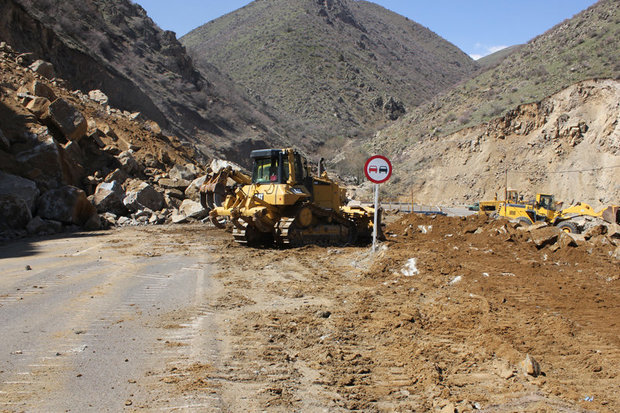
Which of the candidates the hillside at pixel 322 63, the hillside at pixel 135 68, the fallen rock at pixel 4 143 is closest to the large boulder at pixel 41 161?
the fallen rock at pixel 4 143

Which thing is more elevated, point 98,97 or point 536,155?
point 98,97

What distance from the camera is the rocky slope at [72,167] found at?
14635mm

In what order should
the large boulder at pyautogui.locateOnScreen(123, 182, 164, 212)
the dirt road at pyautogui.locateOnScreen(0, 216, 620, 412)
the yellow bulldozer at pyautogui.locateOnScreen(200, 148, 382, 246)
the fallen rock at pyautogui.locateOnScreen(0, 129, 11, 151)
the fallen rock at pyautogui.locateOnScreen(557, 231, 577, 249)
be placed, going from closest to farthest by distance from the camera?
the dirt road at pyautogui.locateOnScreen(0, 216, 620, 412)
the fallen rock at pyautogui.locateOnScreen(557, 231, 577, 249)
the yellow bulldozer at pyautogui.locateOnScreen(200, 148, 382, 246)
the fallen rock at pyautogui.locateOnScreen(0, 129, 11, 151)
the large boulder at pyautogui.locateOnScreen(123, 182, 164, 212)

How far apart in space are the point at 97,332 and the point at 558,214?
63.6 feet

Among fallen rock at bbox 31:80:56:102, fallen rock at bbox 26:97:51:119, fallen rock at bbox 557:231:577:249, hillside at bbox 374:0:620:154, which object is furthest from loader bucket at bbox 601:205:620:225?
fallen rock at bbox 31:80:56:102

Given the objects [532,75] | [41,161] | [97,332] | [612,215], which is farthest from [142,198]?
[532,75]

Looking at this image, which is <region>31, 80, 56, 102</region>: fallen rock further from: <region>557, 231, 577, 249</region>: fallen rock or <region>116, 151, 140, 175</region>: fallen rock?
<region>557, 231, 577, 249</region>: fallen rock

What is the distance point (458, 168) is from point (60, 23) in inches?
1301

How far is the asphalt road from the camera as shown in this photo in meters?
3.39

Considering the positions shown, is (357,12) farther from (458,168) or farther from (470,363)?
(470,363)

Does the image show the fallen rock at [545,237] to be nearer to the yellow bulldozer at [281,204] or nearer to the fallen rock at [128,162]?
the yellow bulldozer at [281,204]

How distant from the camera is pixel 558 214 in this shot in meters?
19.0

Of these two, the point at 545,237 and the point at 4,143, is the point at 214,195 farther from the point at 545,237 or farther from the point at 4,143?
the point at 545,237

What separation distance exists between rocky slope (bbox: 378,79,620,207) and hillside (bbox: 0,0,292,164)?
678 inches
